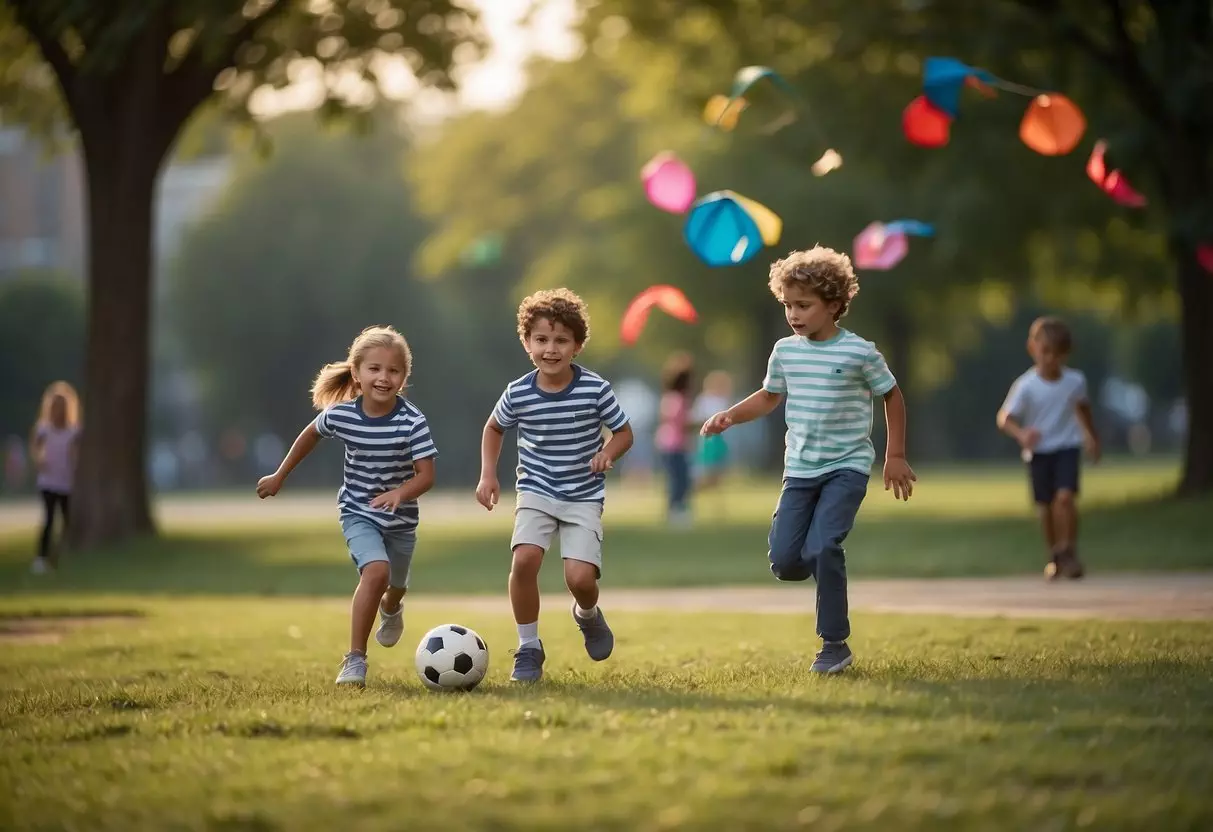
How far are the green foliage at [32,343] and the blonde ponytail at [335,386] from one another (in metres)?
50.8

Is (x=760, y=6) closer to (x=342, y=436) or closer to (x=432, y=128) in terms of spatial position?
(x=342, y=436)

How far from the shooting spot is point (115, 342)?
21438mm

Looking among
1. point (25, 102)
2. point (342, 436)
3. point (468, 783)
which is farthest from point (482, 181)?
point (468, 783)

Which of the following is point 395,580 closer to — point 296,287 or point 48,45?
point 48,45

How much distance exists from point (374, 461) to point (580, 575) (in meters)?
1.19

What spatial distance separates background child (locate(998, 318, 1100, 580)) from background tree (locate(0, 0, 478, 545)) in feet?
37.7

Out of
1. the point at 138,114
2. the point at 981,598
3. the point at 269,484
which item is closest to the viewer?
the point at 269,484

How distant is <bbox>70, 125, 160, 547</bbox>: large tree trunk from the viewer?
69.2ft

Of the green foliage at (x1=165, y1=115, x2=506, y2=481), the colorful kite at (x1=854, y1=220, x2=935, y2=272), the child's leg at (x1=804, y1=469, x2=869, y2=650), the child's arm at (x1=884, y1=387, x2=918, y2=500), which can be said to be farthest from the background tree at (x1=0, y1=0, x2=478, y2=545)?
the green foliage at (x1=165, y1=115, x2=506, y2=481)

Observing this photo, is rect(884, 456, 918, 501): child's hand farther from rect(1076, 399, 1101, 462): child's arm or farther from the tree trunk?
the tree trunk

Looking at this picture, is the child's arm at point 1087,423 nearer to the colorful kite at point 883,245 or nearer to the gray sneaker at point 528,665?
the colorful kite at point 883,245

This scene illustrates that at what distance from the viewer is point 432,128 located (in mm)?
73000

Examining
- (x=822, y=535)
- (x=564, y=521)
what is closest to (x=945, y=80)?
(x=822, y=535)

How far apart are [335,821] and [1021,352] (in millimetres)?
63171
